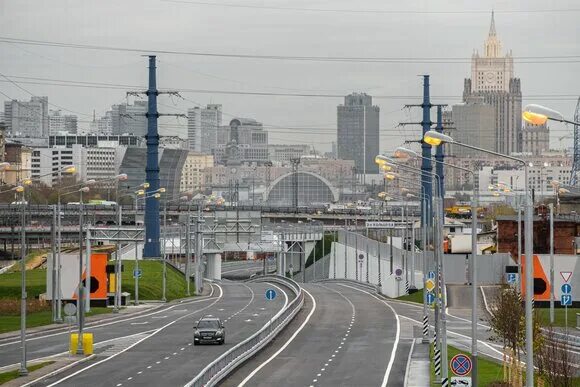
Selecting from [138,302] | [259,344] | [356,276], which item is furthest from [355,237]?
[259,344]

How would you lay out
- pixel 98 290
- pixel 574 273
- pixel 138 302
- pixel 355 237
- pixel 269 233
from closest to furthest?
pixel 574 273
pixel 98 290
pixel 138 302
pixel 355 237
pixel 269 233

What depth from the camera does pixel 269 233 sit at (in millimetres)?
179375

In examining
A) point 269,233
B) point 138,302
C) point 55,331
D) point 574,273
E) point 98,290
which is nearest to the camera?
point 55,331

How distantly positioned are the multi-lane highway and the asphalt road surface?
2.29 metres

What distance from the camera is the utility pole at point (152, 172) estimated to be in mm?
154500

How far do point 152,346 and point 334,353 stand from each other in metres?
9.01

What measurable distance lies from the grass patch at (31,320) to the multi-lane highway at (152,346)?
11.1 feet

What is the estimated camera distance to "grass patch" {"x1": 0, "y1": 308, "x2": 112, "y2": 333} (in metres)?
84.9

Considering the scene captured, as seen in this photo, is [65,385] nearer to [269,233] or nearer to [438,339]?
[438,339]

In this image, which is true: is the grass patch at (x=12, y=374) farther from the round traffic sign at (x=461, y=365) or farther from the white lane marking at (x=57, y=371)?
the round traffic sign at (x=461, y=365)

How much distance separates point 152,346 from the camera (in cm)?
7300

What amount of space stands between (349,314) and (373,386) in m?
44.8

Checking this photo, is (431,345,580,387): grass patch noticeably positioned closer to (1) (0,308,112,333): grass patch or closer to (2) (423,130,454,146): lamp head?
(2) (423,130,454,146): lamp head

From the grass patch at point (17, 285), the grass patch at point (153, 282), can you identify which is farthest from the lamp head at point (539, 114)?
the grass patch at point (153, 282)
